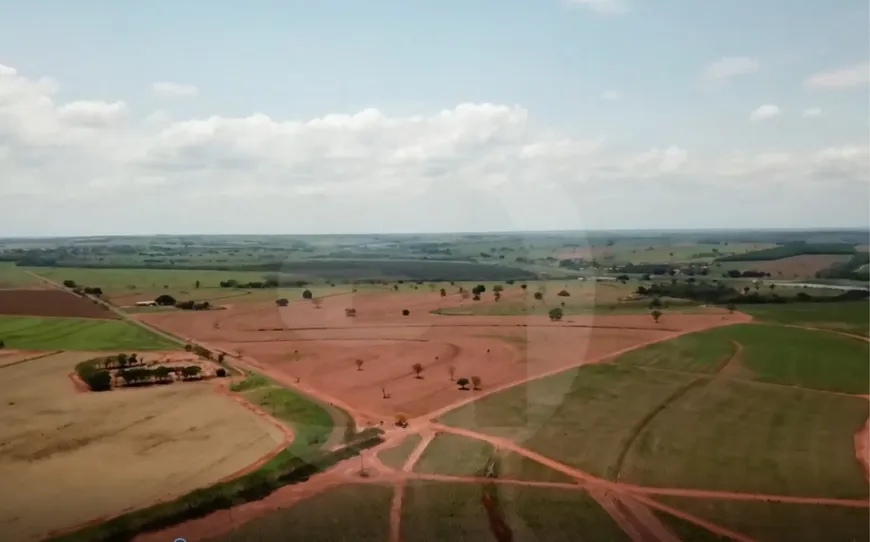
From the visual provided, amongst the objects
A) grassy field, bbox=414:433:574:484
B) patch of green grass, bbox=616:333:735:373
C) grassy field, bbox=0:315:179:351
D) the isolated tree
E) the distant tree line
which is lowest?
grassy field, bbox=414:433:574:484

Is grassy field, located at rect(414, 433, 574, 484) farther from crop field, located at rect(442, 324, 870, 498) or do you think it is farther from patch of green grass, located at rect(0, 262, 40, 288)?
patch of green grass, located at rect(0, 262, 40, 288)

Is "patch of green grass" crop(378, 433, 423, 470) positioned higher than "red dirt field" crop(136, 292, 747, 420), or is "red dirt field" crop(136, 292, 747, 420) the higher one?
"red dirt field" crop(136, 292, 747, 420)

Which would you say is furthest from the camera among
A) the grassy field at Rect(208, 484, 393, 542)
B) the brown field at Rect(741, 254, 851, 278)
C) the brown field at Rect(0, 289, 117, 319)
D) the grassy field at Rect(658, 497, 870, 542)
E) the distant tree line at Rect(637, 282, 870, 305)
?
the brown field at Rect(741, 254, 851, 278)

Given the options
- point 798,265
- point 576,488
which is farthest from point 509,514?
point 798,265

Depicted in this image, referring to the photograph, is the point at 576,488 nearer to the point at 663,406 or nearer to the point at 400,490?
the point at 400,490

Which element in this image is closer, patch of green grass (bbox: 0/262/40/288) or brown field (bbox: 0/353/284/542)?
brown field (bbox: 0/353/284/542)

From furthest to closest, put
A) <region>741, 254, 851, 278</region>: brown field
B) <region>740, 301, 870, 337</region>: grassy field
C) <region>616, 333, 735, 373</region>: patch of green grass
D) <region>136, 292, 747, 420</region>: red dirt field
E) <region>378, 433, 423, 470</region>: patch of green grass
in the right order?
1. <region>741, 254, 851, 278</region>: brown field
2. <region>740, 301, 870, 337</region>: grassy field
3. <region>616, 333, 735, 373</region>: patch of green grass
4. <region>136, 292, 747, 420</region>: red dirt field
5. <region>378, 433, 423, 470</region>: patch of green grass

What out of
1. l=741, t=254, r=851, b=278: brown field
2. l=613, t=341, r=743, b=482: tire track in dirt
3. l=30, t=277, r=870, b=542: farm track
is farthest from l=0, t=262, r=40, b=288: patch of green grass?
l=741, t=254, r=851, b=278: brown field
